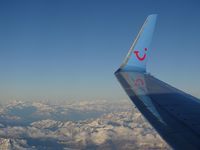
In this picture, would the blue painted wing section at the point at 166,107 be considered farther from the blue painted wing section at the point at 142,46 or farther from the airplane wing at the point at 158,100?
the blue painted wing section at the point at 142,46

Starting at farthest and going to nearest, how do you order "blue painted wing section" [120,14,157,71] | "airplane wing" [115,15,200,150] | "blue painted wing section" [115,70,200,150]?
"blue painted wing section" [120,14,157,71] < "airplane wing" [115,15,200,150] < "blue painted wing section" [115,70,200,150]

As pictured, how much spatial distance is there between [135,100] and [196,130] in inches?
121

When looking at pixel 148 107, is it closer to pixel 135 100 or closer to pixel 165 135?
pixel 135 100

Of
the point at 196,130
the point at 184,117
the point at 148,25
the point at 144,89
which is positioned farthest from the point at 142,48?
the point at 196,130

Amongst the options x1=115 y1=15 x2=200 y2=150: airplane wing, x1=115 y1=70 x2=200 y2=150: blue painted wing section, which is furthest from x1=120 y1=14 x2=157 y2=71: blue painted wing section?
x1=115 y1=70 x2=200 y2=150: blue painted wing section

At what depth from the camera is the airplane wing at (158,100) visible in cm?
596

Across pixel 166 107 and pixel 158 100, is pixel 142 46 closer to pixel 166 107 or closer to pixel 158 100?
pixel 158 100

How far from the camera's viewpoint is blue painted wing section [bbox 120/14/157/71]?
10.9m

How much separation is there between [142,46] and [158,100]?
2683mm

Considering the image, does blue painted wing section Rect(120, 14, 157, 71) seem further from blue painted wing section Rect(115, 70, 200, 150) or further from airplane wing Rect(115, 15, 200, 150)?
blue painted wing section Rect(115, 70, 200, 150)

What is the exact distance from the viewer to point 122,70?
1198cm

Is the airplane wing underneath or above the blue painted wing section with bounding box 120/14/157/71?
underneath

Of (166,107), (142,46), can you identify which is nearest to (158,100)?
(166,107)

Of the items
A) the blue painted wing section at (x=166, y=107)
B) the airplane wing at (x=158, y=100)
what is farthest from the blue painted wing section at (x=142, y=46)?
the blue painted wing section at (x=166, y=107)
